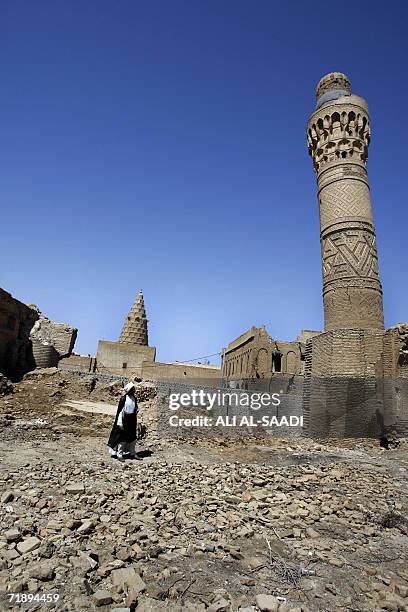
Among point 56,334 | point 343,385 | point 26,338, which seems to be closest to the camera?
point 343,385

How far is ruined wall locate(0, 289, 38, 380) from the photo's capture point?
16062 millimetres

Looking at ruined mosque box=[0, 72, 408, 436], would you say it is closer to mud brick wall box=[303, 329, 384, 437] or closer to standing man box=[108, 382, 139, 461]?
mud brick wall box=[303, 329, 384, 437]

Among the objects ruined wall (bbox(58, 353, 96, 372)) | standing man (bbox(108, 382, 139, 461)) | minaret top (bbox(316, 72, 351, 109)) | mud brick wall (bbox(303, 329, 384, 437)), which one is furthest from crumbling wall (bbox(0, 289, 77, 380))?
minaret top (bbox(316, 72, 351, 109))

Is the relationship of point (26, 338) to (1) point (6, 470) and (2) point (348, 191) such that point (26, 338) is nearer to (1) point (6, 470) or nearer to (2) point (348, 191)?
(1) point (6, 470)

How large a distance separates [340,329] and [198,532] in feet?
35.3

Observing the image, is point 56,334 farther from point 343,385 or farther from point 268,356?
point 343,385

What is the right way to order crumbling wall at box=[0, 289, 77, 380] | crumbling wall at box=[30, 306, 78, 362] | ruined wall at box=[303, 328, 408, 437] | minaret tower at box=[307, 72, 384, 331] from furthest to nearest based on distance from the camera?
crumbling wall at box=[30, 306, 78, 362], crumbling wall at box=[0, 289, 77, 380], minaret tower at box=[307, 72, 384, 331], ruined wall at box=[303, 328, 408, 437]

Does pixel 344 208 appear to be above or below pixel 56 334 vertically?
above

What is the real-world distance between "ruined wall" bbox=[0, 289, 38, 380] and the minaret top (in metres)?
17.7

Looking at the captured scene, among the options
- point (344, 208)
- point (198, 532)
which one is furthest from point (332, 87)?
point (198, 532)

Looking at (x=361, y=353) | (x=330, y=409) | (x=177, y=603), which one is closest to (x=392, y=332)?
(x=361, y=353)

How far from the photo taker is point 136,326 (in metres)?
32.6

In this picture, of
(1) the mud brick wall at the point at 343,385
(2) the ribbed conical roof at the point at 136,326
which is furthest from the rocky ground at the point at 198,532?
(2) the ribbed conical roof at the point at 136,326

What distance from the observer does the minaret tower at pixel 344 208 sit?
1429cm
